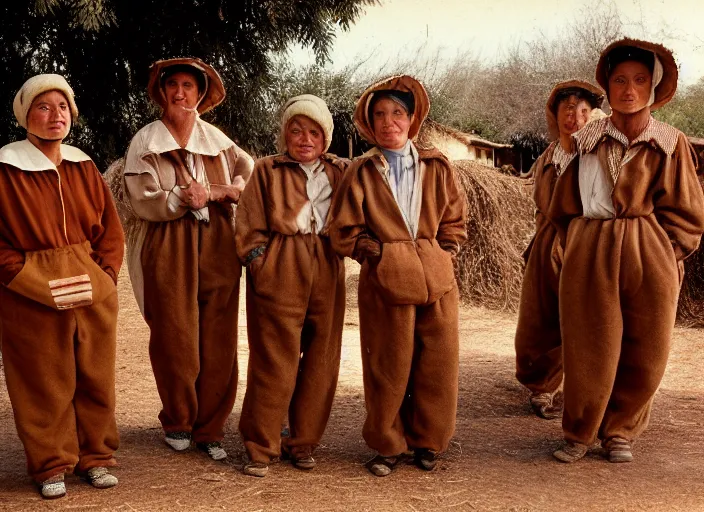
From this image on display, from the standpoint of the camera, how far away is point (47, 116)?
380 centimetres

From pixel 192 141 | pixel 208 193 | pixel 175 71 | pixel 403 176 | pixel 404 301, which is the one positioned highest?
pixel 175 71

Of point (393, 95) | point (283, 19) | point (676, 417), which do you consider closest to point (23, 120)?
point (393, 95)

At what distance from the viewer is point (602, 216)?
4.29 meters

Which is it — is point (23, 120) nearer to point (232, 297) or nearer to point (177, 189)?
point (177, 189)

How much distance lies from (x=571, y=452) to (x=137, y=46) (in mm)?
6476

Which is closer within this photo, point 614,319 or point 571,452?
point 614,319

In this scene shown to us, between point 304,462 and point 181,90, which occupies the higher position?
point 181,90

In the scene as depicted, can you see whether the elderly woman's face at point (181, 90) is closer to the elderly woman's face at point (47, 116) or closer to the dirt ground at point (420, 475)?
A: the elderly woman's face at point (47, 116)

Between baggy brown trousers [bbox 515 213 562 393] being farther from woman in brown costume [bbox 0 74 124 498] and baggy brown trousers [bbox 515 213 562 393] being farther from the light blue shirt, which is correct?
woman in brown costume [bbox 0 74 124 498]

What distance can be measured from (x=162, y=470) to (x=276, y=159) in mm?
1687

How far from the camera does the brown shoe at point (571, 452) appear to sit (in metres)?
4.35

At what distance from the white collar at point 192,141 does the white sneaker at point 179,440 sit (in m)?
1.53

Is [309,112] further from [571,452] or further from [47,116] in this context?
[571,452]

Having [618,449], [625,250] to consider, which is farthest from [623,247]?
[618,449]
